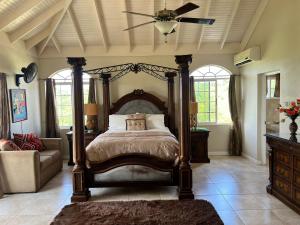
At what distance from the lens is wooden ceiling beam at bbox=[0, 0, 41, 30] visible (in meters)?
4.67

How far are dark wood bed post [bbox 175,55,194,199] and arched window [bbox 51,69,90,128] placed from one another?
12.0 ft

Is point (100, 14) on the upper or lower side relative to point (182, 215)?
upper

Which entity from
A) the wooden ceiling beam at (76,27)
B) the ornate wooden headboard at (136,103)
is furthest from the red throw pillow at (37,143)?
the wooden ceiling beam at (76,27)

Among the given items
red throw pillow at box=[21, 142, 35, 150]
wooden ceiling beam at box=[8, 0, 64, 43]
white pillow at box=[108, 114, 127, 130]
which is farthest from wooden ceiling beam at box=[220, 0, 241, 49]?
red throw pillow at box=[21, 142, 35, 150]

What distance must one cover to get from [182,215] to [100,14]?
14.4 feet

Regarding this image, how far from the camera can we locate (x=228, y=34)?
Answer: 6688mm

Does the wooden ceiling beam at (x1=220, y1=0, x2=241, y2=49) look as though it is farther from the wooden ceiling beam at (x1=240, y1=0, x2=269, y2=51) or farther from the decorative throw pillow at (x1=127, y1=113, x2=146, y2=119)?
the decorative throw pillow at (x1=127, y1=113, x2=146, y2=119)

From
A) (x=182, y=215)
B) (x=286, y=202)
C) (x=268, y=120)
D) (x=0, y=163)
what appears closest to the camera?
(x=182, y=215)

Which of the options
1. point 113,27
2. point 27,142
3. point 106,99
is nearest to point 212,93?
point 106,99

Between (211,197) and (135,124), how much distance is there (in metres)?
2.54

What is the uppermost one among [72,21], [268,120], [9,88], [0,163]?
[72,21]

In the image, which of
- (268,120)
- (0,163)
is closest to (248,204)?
(268,120)

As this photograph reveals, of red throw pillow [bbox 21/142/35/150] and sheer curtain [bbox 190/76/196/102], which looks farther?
sheer curtain [bbox 190/76/196/102]

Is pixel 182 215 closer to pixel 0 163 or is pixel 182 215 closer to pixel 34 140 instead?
pixel 0 163
